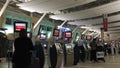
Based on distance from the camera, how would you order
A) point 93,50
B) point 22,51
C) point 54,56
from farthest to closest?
1. point 93,50
2. point 54,56
3. point 22,51

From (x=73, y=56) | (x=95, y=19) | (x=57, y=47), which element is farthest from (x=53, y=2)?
(x=95, y=19)

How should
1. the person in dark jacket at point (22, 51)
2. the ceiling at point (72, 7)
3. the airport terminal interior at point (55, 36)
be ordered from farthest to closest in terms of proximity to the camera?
1. the ceiling at point (72, 7)
2. the airport terminal interior at point (55, 36)
3. the person in dark jacket at point (22, 51)

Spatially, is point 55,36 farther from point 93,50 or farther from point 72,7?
point 72,7

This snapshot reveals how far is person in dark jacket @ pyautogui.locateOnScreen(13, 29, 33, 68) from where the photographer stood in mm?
6488

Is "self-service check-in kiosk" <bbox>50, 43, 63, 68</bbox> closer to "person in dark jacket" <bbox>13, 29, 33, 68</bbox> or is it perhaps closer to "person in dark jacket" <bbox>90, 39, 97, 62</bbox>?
"person in dark jacket" <bbox>13, 29, 33, 68</bbox>

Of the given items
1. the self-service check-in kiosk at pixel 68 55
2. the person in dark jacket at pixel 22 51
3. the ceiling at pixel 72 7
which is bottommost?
the self-service check-in kiosk at pixel 68 55

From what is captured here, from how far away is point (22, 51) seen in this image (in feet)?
21.5

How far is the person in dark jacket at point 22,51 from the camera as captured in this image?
6.49 metres

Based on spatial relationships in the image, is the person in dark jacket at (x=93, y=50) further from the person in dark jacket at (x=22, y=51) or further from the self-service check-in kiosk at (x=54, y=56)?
the person in dark jacket at (x=22, y=51)

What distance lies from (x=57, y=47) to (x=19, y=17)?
13108 millimetres

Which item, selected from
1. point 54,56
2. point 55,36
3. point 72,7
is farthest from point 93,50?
point 72,7

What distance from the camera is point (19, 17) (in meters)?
23.8

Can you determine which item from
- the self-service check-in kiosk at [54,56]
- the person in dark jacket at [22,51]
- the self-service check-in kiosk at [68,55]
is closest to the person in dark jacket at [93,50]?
the self-service check-in kiosk at [68,55]

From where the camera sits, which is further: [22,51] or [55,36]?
[55,36]
